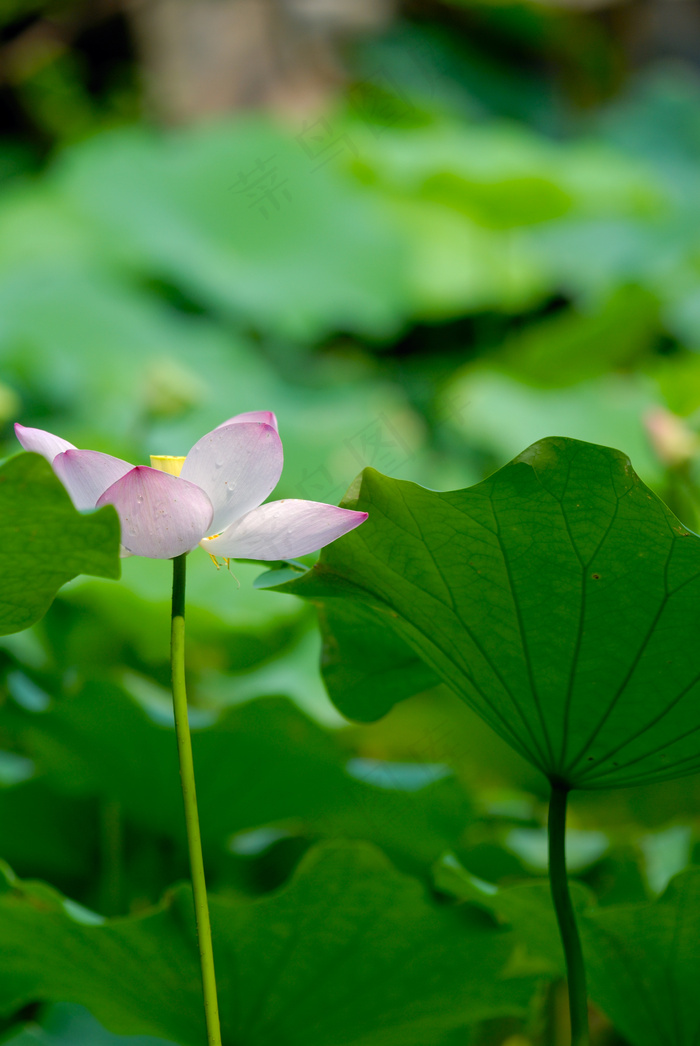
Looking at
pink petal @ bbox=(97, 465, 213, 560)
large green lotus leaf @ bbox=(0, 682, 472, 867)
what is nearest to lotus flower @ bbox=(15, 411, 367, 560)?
pink petal @ bbox=(97, 465, 213, 560)

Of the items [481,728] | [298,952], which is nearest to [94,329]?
[481,728]

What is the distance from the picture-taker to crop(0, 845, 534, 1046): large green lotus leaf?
440 millimetres

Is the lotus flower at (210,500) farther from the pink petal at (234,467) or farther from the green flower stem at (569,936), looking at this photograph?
the green flower stem at (569,936)

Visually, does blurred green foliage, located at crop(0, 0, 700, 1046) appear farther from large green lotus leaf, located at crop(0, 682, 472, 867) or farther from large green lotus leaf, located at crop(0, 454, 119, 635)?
large green lotus leaf, located at crop(0, 454, 119, 635)

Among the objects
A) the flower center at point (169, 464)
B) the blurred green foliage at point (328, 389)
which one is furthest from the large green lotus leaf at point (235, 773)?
the flower center at point (169, 464)

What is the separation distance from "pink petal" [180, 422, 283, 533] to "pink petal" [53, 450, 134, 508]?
2 centimetres

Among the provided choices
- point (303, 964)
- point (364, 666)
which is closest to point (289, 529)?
point (364, 666)

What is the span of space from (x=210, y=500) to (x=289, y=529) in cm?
3

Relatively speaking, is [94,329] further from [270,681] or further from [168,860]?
[168,860]

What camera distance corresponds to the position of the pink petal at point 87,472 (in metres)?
0.32

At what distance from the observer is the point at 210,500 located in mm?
328

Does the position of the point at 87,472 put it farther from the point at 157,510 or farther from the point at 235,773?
the point at 235,773

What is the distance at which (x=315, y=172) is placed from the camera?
2500 mm

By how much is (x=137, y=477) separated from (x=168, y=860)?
18.4 inches
